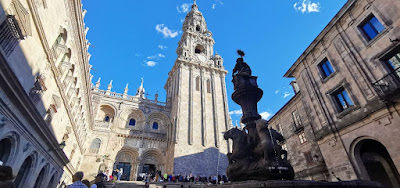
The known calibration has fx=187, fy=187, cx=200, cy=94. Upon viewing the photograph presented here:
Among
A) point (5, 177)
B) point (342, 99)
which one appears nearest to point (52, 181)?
point (5, 177)

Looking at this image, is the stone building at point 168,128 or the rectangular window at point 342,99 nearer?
the rectangular window at point 342,99

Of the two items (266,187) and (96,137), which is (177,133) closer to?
(96,137)

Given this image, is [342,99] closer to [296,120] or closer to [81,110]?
[296,120]

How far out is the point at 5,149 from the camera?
7.14m

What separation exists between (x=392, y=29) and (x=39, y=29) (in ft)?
53.5

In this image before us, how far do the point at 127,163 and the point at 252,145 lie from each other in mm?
21223

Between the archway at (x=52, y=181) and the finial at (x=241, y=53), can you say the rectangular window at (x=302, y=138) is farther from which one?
the archway at (x=52, y=181)

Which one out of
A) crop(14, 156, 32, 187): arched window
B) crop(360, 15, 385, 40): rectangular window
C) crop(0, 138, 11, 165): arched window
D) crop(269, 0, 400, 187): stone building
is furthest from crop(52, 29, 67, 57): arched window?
crop(360, 15, 385, 40): rectangular window

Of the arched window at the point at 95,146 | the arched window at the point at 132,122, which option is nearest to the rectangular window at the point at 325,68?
the arched window at the point at 132,122

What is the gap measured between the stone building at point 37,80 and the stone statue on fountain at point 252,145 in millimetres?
7811

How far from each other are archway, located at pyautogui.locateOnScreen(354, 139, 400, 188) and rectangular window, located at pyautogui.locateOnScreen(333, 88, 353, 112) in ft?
7.21

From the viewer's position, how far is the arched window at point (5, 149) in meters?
7.05

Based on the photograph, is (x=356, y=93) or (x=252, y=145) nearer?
(x=252, y=145)

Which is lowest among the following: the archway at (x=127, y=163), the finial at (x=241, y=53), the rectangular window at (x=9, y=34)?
the archway at (x=127, y=163)
